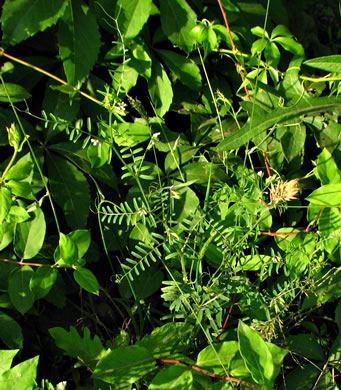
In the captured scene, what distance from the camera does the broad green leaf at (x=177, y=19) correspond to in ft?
4.85

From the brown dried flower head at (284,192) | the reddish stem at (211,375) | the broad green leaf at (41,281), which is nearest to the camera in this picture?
the brown dried flower head at (284,192)

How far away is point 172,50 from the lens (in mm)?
1690

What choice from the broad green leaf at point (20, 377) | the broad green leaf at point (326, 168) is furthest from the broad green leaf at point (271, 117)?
the broad green leaf at point (20, 377)

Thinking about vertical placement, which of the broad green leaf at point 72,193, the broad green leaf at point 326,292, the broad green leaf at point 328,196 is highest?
the broad green leaf at point 72,193

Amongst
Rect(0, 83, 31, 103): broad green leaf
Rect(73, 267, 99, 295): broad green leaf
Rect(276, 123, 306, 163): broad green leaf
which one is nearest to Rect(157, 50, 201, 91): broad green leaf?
Rect(276, 123, 306, 163): broad green leaf

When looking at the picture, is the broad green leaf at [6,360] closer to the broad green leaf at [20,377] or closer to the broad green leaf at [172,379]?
the broad green leaf at [20,377]

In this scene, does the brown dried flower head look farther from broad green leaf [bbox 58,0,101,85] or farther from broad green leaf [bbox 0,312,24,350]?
broad green leaf [bbox 0,312,24,350]

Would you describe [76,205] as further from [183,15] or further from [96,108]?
[183,15]

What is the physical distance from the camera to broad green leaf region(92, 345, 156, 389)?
4.27ft

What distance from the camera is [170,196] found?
1.33m

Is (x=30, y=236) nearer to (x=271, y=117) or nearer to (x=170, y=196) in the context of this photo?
(x=170, y=196)

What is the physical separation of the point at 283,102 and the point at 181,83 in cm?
35

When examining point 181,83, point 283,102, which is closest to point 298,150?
point 283,102

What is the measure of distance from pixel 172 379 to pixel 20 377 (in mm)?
378
